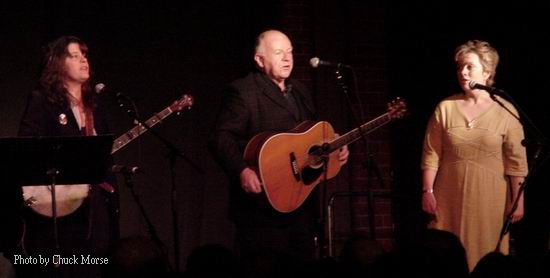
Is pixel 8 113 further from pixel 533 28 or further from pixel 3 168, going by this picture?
pixel 533 28

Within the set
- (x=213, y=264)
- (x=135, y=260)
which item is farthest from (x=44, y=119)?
(x=213, y=264)

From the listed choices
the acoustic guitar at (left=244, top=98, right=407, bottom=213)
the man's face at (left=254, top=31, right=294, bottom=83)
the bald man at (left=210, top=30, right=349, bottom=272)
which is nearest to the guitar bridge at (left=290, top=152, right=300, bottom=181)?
the acoustic guitar at (left=244, top=98, right=407, bottom=213)

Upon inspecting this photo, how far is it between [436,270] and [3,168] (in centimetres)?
250

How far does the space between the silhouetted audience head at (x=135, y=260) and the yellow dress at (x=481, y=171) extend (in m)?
2.55

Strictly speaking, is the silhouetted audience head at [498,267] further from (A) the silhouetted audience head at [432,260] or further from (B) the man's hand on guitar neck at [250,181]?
(B) the man's hand on guitar neck at [250,181]

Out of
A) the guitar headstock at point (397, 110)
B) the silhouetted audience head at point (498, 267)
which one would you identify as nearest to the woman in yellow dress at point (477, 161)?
the guitar headstock at point (397, 110)

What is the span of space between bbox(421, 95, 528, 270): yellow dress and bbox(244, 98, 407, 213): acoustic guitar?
446mm

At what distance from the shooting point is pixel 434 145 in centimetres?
552

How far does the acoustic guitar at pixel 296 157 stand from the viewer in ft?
16.8

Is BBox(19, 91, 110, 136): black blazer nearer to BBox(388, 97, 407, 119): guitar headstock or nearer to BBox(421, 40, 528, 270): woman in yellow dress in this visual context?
BBox(388, 97, 407, 119): guitar headstock

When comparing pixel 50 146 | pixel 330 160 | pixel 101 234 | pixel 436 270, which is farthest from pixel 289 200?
pixel 436 270

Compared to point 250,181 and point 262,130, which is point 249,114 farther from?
point 250,181

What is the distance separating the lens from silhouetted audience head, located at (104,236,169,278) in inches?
135

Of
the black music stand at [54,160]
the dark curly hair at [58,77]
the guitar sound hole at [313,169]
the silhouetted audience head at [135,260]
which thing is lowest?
the silhouetted audience head at [135,260]
